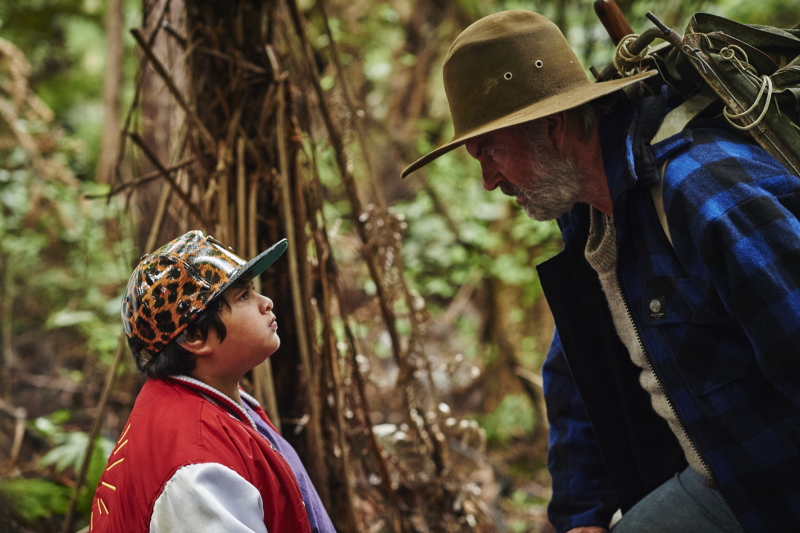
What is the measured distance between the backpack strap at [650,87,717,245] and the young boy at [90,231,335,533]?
944mm

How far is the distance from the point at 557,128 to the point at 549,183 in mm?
149

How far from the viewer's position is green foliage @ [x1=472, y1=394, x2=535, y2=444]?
5309 mm

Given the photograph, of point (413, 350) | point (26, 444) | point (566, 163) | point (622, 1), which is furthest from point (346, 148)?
point (622, 1)

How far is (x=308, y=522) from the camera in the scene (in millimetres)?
1339

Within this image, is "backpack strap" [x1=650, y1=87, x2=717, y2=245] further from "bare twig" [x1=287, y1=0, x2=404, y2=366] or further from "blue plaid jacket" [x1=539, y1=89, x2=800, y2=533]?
"bare twig" [x1=287, y1=0, x2=404, y2=366]

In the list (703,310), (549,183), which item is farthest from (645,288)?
(549,183)

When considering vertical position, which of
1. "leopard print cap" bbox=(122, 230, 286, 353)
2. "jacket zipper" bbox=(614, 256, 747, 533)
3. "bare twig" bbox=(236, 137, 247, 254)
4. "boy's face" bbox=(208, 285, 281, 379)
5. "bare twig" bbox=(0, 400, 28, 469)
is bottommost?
"bare twig" bbox=(0, 400, 28, 469)

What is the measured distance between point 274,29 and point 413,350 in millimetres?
1453

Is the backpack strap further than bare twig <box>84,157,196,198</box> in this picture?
No

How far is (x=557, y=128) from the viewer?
5.17 feet

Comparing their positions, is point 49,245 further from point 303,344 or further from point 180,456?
point 180,456

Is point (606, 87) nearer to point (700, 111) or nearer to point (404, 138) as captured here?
point (700, 111)

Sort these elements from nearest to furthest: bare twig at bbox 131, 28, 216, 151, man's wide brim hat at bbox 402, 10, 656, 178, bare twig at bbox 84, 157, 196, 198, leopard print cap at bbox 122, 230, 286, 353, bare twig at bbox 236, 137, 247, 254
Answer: leopard print cap at bbox 122, 230, 286, 353, man's wide brim hat at bbox 402, 10, 656, 178, bare twig at bbox 131, 28, 216, 151, bare twig at bbox 236, 137, 247, 254, bare twig at bbox 84, 157, 196, 198

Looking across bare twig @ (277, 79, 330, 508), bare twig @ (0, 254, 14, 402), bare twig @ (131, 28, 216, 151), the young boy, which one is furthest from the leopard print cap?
bare twig @ (0, 254, 14, 402)
